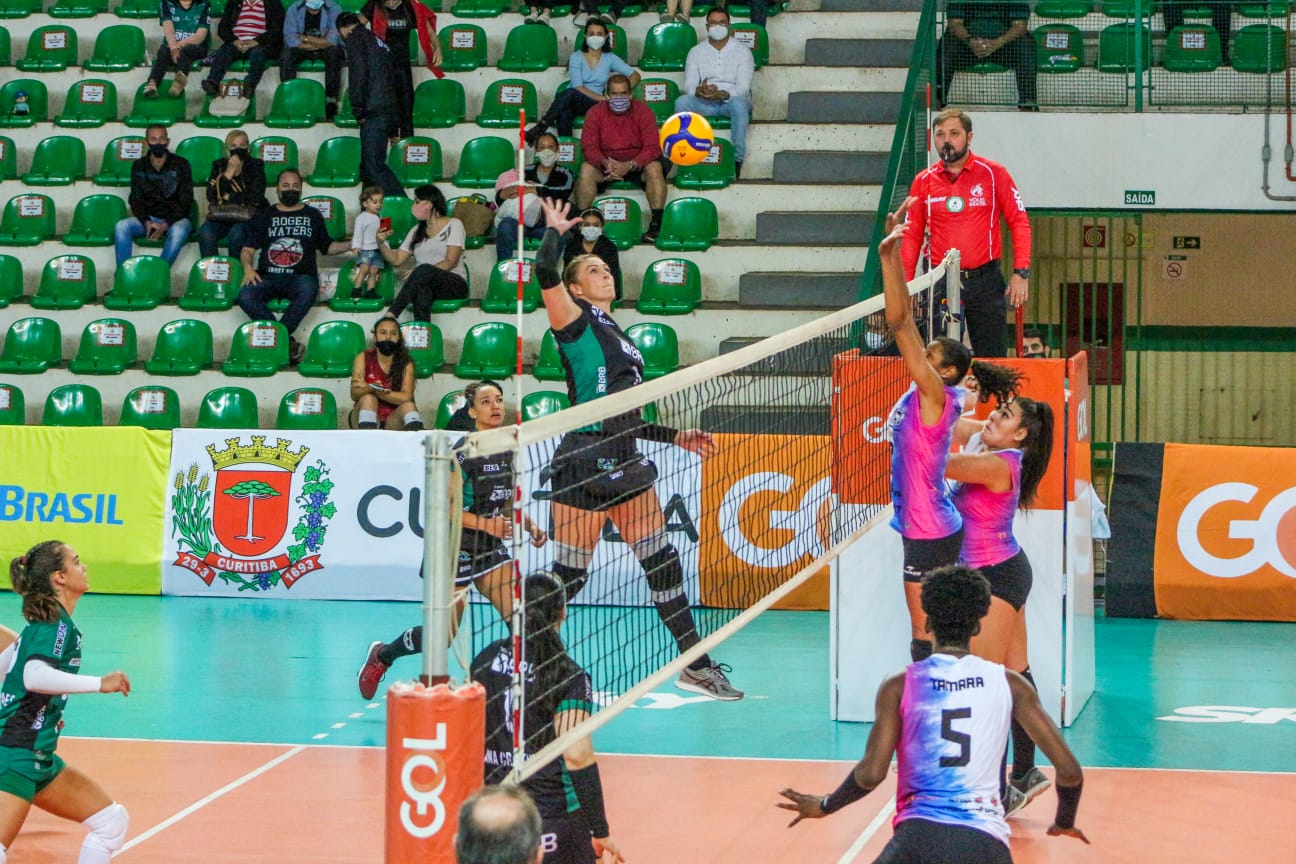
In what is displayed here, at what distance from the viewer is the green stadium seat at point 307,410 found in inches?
653

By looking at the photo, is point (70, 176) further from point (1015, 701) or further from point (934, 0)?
point (1015, 701)

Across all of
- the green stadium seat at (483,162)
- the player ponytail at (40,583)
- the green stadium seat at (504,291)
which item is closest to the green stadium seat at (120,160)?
the green stadium seat at (483,162)

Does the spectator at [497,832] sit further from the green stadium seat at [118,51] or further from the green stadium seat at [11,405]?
the green stadium seat at [118,51]

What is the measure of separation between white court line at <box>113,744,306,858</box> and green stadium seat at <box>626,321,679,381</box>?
7246 millimetres

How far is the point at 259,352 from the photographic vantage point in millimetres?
17312

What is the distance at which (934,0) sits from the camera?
16.1 m

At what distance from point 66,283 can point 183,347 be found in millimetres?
1860

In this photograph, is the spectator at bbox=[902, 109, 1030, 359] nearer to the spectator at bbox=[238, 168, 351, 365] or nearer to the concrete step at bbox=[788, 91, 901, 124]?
the concrete step at bbox=[788, 91, 901, 124]

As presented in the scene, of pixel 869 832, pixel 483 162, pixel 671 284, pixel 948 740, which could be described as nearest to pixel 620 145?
pixel 671 284

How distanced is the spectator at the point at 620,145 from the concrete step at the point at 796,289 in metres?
1.18

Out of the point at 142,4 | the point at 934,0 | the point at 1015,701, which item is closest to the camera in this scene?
the point at 1015,701

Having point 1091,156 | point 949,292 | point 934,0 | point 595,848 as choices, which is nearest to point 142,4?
point 934,0

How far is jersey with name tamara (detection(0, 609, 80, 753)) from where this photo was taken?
717 centimetres

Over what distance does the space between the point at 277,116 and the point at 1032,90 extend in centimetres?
828
